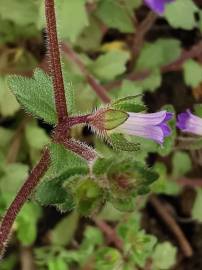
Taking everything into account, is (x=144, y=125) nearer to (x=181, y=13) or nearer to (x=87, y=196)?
(x=87, y=196)

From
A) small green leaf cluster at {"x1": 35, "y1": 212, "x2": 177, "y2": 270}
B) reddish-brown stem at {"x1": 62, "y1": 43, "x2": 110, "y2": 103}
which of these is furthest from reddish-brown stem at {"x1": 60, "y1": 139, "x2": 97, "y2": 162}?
reddish-brown stem at {"x1": 62, "y1": 43, "x2": 110, "y2": 103}

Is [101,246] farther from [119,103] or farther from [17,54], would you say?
[119,103]

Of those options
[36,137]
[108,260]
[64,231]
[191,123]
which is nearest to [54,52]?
[191,123]

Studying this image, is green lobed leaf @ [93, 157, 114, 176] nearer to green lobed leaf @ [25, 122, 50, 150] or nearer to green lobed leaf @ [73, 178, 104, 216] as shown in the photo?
green lobed leaf @ [73, 178, 104, 216]

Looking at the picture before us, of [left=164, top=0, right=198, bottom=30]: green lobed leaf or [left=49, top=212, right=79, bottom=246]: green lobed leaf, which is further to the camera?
[left=49, top=212, right=79, bottom=246]: green lobed leaf

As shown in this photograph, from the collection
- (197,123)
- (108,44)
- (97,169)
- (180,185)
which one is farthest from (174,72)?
(97,169)

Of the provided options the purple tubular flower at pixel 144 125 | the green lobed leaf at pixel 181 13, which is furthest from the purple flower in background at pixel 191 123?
the green lobed leaf at pixel 181 13
